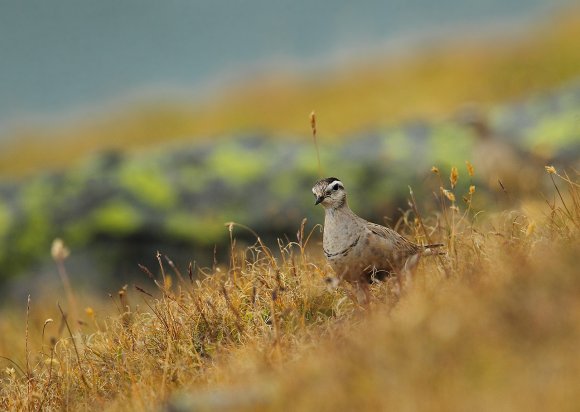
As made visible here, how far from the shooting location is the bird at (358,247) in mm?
5855

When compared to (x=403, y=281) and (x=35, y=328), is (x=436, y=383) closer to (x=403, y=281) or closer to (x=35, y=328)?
(x=403, y=281)

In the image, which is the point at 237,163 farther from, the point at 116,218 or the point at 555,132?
the point at 555,132

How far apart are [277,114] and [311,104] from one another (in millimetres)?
1314

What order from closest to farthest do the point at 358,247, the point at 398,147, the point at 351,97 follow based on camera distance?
the point at 358,247 → the point at 398,147 → the point at 351,97

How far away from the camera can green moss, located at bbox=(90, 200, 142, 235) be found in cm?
1427

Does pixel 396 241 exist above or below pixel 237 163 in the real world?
above

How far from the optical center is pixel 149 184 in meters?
14.7

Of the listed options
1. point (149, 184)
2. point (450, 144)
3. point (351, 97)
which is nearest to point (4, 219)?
point (149, 184)

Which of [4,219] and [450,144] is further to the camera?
[4,219]

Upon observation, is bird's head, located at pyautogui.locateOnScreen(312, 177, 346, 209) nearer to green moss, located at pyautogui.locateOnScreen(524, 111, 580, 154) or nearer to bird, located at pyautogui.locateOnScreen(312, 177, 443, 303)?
bird, located at pyautogui.locateOnScreen(312, 177, 443, 303)

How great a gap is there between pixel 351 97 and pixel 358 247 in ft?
79.9

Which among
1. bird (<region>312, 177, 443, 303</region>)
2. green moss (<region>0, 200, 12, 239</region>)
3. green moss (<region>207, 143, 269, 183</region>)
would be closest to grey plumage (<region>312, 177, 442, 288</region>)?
bird (<region>312, 177, 443, 303</region>)

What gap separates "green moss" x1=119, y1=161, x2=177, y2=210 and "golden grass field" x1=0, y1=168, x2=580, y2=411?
734 centimetres

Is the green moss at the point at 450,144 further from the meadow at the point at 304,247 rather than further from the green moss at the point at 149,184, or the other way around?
the green moss at the point at 149,184
